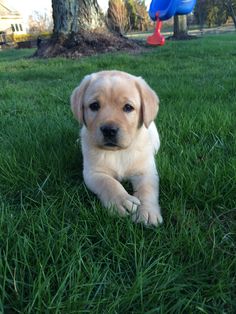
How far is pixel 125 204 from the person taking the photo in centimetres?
174

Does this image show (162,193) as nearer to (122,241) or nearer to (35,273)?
(122,241)

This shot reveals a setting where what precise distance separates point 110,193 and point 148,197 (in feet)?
0.66

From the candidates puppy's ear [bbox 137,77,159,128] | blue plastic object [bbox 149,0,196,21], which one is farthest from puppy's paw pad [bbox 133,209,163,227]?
blue plastic object [bbox 149,0,196,21]

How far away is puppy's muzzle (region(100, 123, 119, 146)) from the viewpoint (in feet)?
6.34

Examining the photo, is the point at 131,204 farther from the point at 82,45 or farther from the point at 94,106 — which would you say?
the point at 82,45

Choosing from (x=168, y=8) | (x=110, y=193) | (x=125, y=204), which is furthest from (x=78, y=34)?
(x=125, y=204)

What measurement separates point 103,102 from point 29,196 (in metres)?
0.70

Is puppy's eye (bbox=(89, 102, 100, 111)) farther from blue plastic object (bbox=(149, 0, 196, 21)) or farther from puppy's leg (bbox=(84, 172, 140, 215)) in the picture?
blue plastic object (bbox=(149, 0, 196, 21))

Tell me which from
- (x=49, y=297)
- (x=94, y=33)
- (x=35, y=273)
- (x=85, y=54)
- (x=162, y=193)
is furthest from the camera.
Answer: (x=94, y=33)

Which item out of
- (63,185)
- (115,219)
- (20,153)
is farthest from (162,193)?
(20,153)

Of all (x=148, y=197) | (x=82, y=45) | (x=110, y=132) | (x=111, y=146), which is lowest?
(x=82, y=45)

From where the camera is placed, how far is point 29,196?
77.6 inches

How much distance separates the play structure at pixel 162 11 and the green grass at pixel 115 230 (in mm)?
7138

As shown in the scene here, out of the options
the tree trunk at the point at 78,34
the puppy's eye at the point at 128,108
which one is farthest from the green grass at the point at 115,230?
the tree trunk at the point at 78,34
